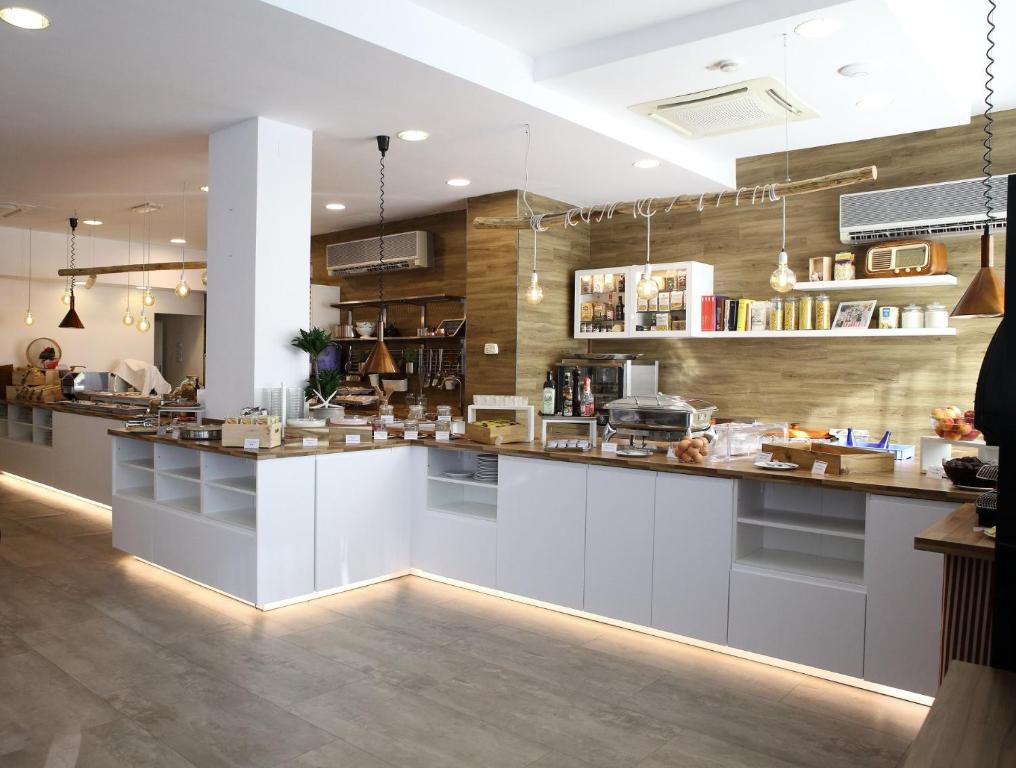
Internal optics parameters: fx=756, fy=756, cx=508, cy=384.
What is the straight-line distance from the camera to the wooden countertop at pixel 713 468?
10.8 ft

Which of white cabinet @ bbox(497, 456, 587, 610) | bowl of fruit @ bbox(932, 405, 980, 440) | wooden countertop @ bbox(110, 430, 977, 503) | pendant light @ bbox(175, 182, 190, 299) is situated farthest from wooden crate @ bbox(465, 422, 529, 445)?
pendant light @ bbox(175, 182, 190, 299)

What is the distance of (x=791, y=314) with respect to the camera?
605 cm

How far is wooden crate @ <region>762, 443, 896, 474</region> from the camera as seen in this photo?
3643 millimetres

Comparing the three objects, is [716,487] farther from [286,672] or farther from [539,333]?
[539,333]

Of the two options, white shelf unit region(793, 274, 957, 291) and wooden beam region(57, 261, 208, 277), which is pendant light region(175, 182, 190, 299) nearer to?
wooden beam region(57, 261, 208, 277)

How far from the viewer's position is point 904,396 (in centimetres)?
577

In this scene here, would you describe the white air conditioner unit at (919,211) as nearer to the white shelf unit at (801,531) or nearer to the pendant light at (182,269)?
the white shelf unit at (801,531)

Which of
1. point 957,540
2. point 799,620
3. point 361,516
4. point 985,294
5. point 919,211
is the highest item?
point 919,211

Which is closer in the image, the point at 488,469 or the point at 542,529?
the point at 542,529

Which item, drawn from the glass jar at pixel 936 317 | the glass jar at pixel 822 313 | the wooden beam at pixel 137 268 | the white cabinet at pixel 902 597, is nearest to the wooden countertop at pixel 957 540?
the white cabinet at pixel 902 597

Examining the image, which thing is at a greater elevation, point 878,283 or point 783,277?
point 878,283

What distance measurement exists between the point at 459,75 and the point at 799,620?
11.0 ft

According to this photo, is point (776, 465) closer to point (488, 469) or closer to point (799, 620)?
point (799, 620)

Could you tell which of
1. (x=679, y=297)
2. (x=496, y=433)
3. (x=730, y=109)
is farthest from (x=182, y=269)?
(x=730, y=109)
